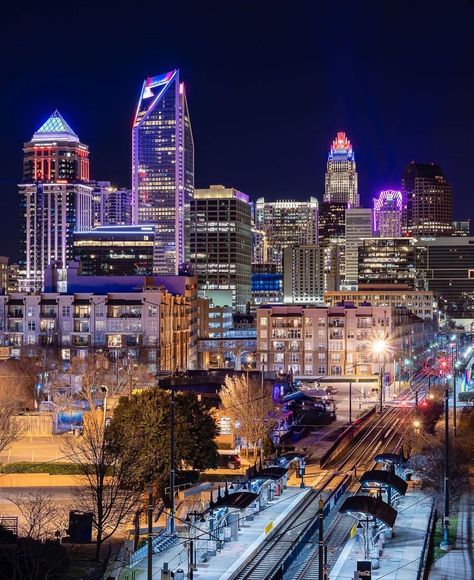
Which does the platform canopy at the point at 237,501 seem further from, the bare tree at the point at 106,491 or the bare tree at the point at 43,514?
the bare tree at the point at 43,514

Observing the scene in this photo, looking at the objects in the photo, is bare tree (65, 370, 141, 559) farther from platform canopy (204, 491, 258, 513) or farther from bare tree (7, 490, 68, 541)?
platform canopy (204, 491, 258, 513)

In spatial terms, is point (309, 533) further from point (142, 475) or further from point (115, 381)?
point (115, 381)

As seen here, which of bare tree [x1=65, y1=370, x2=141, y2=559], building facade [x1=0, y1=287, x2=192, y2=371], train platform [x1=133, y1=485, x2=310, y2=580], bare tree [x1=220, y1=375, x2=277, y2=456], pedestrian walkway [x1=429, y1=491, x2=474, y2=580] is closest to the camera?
train platform [x1=133, y1=485, x2=310, y2=580]

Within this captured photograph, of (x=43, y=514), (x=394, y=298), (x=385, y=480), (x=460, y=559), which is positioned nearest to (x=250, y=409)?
(x=385, y=480)

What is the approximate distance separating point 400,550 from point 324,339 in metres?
65.1

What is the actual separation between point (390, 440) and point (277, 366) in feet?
141

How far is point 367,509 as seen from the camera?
101ft

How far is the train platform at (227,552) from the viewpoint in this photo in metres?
28.8

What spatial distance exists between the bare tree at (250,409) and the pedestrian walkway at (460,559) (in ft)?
47.6

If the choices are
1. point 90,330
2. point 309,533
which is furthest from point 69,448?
point 90,330

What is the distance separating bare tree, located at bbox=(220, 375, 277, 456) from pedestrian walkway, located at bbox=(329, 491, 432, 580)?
12950mm

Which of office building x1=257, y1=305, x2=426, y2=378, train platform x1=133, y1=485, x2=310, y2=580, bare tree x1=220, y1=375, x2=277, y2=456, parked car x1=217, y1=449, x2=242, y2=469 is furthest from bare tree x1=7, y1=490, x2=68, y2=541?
office building x1=257, y1=305, x2=426, y2=378

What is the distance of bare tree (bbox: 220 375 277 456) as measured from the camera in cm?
5050

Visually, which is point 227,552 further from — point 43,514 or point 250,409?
point 250,409
